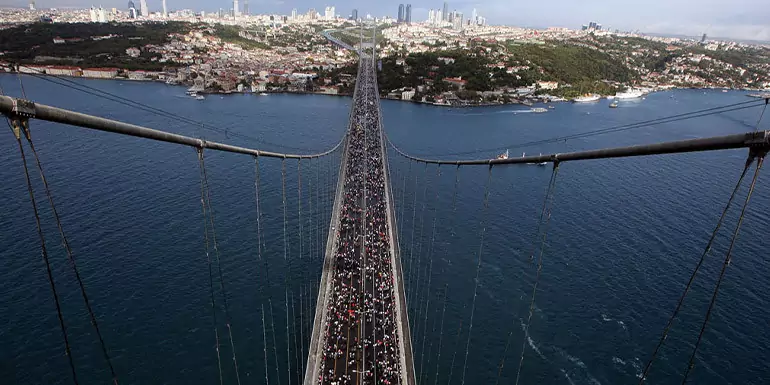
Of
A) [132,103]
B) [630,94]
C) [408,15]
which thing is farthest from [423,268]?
[408,15]

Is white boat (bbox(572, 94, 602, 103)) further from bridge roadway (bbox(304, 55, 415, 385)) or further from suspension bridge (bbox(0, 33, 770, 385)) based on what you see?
bridge roadway (bbox(304, 55, 415, 385))

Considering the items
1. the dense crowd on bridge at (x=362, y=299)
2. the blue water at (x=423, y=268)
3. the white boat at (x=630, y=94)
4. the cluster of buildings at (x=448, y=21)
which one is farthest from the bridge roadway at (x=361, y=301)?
the cluster of buildings at (x=448, y=21)

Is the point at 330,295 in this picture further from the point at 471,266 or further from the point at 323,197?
the point at 323,197

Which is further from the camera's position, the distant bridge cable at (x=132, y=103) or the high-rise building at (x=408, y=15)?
the high-rise building at (x=408, y=15)

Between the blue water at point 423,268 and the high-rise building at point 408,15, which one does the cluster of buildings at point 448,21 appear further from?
the blue water at point 423,268

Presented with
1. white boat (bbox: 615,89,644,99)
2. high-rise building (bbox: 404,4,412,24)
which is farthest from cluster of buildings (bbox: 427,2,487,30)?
white boat (bbox: 615,89,644,99)

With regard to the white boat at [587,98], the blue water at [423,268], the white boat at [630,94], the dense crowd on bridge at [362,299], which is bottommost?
the blue water at [423,268]

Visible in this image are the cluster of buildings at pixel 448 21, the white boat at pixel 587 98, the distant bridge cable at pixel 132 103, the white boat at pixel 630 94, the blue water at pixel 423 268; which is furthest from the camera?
the cluster of buildings at pixel 448 21

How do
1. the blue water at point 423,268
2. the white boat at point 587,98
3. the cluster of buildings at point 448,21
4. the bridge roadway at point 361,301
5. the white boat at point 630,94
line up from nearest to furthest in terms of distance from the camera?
the bridge roadway at point 361,301
the blue water at point 423,268
the white boat at point 587,98
the white boat at point 630,94
the cluster of buildings at point 448,21

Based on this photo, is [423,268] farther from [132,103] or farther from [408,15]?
[408,15]
